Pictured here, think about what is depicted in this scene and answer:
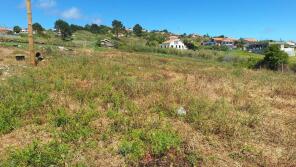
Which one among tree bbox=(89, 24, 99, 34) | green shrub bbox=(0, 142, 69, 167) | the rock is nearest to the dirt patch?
green shrub bbox=(0, 142, 69, 167)

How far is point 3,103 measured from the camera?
6820 millimetres

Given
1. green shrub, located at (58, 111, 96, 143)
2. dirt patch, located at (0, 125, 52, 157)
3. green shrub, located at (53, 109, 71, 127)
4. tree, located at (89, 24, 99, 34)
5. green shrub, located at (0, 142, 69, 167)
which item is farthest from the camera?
tree, located at (89, 24, 99, 34)

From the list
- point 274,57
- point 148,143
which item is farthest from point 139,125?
point 274,57

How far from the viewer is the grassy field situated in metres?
4.79

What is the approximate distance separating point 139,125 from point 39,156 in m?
2.05

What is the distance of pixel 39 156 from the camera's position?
14.8ft

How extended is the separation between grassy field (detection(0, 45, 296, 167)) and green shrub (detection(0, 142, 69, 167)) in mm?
14

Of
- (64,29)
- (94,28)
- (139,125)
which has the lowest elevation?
(139,125)

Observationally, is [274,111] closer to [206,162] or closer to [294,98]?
[294,98]

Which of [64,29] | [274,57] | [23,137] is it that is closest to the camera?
[23,137]

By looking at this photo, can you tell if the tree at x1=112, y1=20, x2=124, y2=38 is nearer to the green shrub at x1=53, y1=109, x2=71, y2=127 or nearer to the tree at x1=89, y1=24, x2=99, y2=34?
the tree at x1=89, y1=24, x2=99, y2=34

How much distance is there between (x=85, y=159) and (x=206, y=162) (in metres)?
1.89

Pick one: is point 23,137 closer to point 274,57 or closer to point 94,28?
point 274,57

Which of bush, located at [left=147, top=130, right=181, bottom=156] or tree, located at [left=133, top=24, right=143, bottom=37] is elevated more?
tree, located at [left=133, top=24, right=143, bottom=37]
